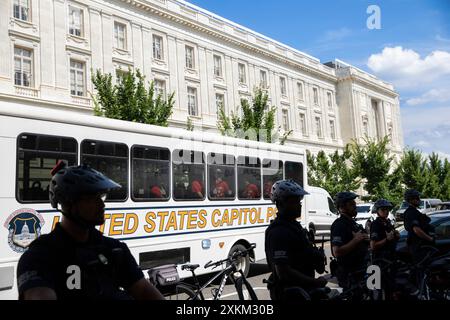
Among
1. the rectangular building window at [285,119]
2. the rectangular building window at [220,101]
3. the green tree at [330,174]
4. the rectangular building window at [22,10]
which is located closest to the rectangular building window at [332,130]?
the rectangular building window at [285,119]

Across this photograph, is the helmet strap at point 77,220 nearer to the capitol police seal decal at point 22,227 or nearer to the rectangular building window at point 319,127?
the capitol police seal decal at point 22,227

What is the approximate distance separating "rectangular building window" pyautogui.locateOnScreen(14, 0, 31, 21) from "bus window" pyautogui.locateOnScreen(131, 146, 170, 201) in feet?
69.6

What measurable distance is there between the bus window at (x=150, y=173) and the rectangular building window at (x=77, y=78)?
21069mm

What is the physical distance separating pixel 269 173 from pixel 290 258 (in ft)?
26.2

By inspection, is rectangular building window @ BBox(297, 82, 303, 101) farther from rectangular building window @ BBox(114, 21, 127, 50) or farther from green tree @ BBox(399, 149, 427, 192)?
rectangular building window @ BBox(114, 21, 127, 50)

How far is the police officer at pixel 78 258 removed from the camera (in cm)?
202

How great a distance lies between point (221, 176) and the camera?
984 cm

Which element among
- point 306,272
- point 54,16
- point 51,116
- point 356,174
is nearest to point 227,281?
point 306,272

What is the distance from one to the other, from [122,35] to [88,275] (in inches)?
1226

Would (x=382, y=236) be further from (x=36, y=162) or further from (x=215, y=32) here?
(x=215, y=32)

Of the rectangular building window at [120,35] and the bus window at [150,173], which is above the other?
the rectangular building window at [120,35]

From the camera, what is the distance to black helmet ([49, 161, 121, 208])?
2361 millimetres

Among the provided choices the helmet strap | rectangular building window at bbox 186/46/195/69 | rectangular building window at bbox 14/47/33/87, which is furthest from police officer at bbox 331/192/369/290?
rectangular building window at bbox 186/46/195/69
